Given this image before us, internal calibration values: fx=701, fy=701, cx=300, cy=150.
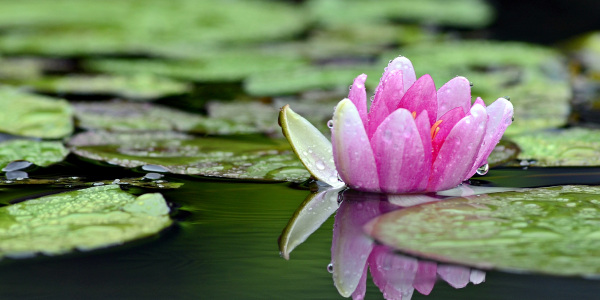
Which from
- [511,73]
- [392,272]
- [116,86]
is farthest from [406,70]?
[511,73]

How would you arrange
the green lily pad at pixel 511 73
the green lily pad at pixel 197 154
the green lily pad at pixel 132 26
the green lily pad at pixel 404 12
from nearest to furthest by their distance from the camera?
the green lily pad at pixel 197 154
the green lily pad at pixel 511 73
the green lily pad at pixel 132 26
the green lily pad at pixel 404 12

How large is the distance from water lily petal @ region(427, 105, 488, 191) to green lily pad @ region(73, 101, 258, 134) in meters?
0.90

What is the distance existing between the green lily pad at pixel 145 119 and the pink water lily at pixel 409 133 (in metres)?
0.77

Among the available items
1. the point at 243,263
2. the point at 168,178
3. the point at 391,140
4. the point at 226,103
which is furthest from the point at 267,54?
the point at 243,263

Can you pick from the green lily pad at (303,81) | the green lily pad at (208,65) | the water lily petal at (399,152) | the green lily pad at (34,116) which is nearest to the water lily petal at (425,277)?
the water lily petal at (399,152)

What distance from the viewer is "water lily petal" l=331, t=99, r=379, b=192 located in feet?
4.51

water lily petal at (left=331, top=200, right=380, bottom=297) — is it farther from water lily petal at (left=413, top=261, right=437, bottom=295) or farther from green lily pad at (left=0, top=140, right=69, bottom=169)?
green lily pad at (left=0, top=140, right=69, bottom=169)

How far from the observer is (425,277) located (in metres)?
1.08

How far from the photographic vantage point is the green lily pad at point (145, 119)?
225 centimetres

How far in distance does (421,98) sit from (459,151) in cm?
14

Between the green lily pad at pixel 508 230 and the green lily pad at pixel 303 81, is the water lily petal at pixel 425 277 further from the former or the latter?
the green lily pad at pixel 303 81

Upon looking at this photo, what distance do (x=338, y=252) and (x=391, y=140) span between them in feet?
0.94

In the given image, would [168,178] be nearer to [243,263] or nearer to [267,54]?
[243,263]

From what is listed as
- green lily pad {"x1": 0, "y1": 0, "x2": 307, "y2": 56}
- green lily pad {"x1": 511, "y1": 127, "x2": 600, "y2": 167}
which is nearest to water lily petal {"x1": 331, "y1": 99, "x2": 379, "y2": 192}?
green lily pad {"x1": 511, "y1": 127, "x2": 600, "y2": 167}
